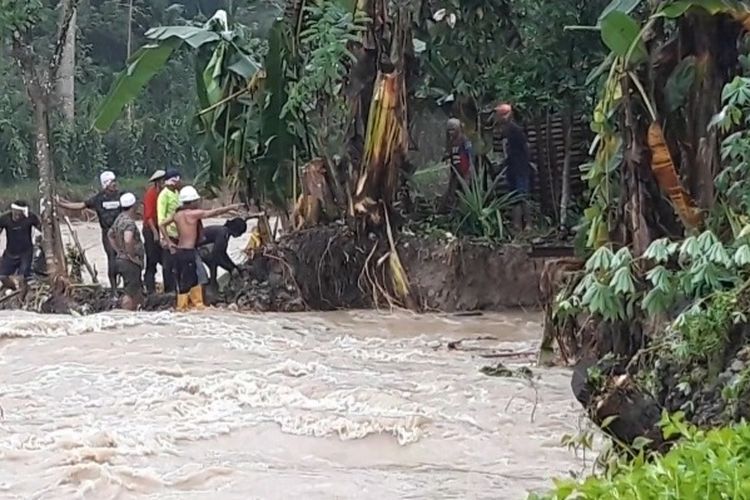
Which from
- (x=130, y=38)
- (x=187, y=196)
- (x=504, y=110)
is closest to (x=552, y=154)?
(x=504, y=110)

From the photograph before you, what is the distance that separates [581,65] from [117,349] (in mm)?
6515

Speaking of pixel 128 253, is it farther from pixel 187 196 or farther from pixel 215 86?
pixel 215 86

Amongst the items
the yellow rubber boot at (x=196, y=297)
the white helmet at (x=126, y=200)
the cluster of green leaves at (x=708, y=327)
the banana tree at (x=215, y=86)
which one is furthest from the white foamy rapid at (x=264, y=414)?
the banana tree at (x=215, y=86)

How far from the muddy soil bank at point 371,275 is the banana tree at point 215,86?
1.22 meters

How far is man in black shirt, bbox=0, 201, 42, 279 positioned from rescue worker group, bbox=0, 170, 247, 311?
0.04 feet

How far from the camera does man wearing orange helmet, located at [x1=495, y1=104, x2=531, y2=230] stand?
14281 mm

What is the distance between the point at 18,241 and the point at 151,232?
2.40 metres

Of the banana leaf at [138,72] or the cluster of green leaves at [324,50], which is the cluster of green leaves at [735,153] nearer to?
the cluster of green leaves at [324,50]

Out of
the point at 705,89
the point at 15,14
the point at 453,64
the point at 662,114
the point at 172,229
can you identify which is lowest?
the point at 172,229

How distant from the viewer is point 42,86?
1533cm

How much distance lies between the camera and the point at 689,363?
511 centimetres

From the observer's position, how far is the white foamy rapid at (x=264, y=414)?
659cm

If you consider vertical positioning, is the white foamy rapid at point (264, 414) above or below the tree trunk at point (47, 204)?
below

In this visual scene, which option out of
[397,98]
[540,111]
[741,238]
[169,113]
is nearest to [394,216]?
[397,98]
